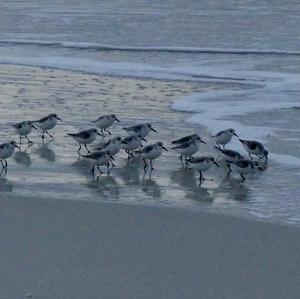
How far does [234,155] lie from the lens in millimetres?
10836

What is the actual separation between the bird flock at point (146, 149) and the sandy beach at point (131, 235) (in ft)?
0.47

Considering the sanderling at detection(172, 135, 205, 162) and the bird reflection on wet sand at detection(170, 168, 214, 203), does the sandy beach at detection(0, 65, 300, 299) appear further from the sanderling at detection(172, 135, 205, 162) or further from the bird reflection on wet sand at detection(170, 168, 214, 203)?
the sanderling at detection(172, 135, 205, 162)

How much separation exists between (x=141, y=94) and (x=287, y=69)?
14.6ft

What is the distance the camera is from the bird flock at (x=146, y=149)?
421 inches

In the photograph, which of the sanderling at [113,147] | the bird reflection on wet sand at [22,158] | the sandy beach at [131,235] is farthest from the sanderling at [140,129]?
the bird reflection on wet sand at [22,158]

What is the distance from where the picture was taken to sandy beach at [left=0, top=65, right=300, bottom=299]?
7062 millimetres

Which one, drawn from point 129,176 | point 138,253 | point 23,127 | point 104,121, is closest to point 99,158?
point 129,176

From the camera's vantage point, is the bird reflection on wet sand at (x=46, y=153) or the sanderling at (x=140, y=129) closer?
the bird reflection on wet sand at (x=46, y=153)

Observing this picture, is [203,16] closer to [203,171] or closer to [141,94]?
[141,94]

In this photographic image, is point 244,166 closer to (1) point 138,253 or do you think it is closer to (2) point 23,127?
(2) point 23,127

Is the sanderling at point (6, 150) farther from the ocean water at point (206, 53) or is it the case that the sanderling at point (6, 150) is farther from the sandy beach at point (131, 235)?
the ocean water at point (206, 53)

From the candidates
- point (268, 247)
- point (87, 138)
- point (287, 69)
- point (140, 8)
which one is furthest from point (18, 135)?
point (140, 8)

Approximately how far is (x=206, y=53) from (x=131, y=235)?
568 inches

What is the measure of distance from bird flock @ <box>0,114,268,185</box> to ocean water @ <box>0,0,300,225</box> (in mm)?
249
